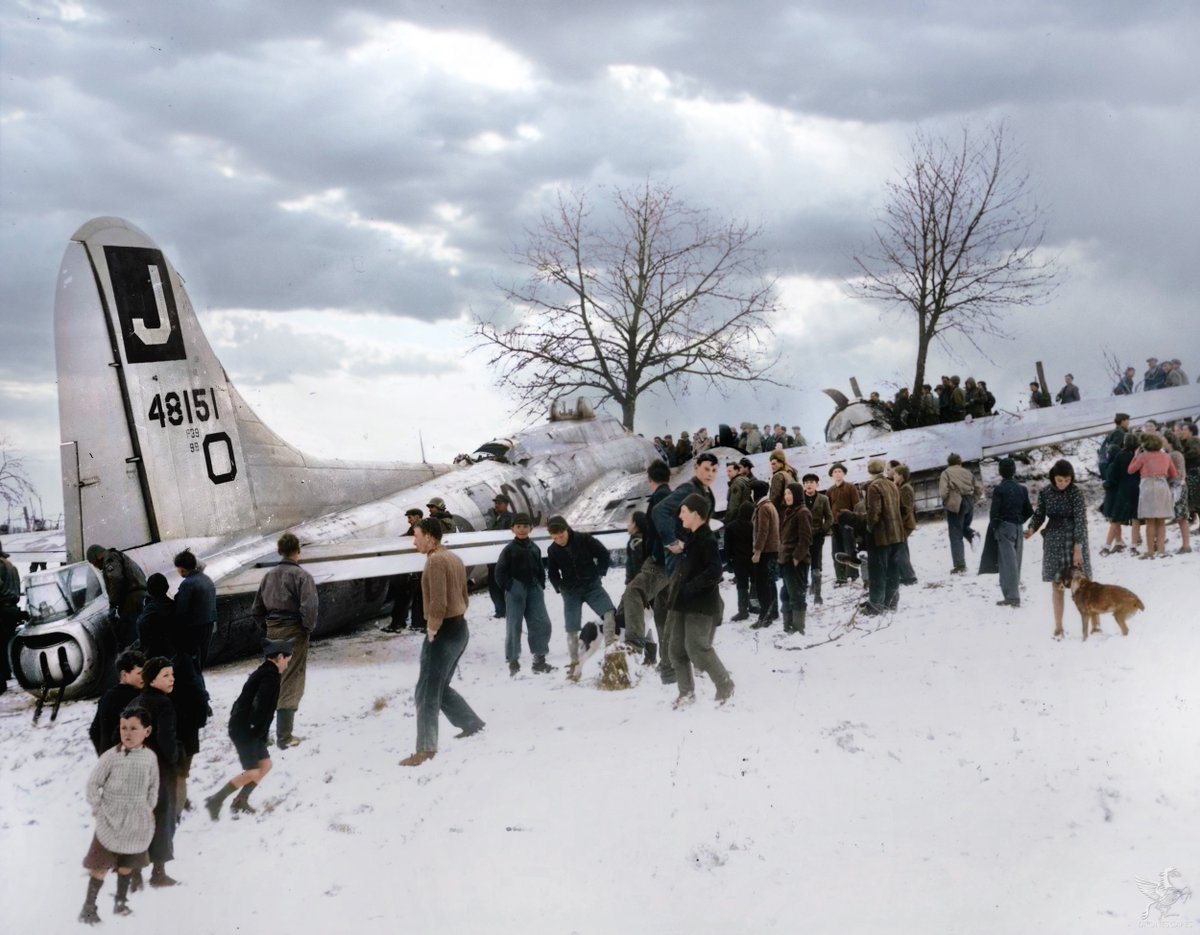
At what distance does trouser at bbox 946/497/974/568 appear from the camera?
9.92 m

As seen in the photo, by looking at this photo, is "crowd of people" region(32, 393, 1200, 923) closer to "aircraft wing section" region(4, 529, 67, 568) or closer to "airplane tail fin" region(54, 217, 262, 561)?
"airplane tail fin" region(54, 217, 262, 561)

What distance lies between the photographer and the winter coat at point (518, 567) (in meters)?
8.16

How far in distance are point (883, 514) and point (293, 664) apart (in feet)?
18.9

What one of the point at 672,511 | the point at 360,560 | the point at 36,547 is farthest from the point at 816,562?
the point at 36,547

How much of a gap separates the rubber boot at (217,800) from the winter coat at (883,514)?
6222 millimetres

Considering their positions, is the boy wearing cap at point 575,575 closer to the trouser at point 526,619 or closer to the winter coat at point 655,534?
the trouser at point 526,619

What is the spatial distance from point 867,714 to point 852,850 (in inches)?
42.3

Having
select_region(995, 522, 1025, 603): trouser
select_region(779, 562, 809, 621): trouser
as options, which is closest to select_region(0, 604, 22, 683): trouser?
select_region(779, 562, 809, 621): trouser

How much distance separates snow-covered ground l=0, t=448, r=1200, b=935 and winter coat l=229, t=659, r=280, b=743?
235mm

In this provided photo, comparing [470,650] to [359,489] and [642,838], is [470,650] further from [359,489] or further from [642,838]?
[642,838]

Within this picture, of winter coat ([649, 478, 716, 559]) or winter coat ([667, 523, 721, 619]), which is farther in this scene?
winter coat ([649, 478, 716, 559])

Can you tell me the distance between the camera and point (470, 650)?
8.14 metres

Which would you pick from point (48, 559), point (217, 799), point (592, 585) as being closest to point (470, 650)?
point (592, 585)

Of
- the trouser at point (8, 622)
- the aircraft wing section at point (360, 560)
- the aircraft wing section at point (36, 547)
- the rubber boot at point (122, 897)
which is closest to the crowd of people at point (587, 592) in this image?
the rubber boot at point (122, 897)
